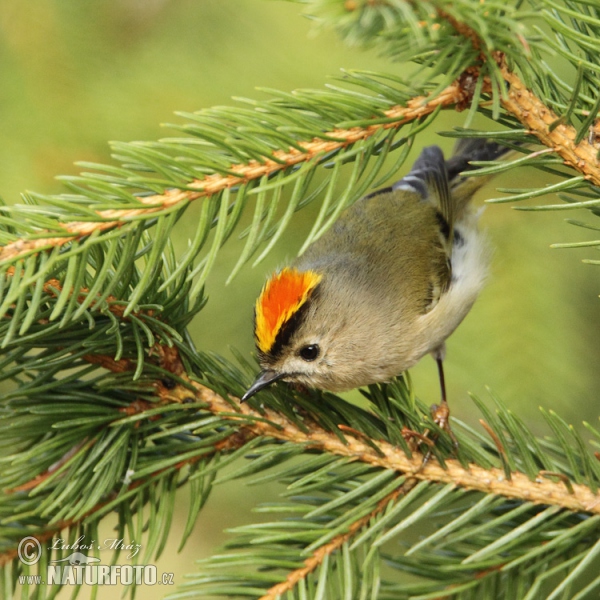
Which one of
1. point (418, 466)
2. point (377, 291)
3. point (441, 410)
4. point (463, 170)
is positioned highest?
point (463, 170)

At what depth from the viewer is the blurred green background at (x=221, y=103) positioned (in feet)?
4.58

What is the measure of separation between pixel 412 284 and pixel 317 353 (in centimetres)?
35

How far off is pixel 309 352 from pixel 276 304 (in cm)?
20

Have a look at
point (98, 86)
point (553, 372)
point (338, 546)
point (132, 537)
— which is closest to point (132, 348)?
point (132, 537)

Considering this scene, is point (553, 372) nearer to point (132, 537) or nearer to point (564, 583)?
point (564, 583)

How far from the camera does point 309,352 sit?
4.99ft

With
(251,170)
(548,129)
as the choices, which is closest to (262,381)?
(251,170)

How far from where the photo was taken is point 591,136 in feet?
2.65

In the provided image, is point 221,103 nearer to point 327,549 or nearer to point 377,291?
point 377,291

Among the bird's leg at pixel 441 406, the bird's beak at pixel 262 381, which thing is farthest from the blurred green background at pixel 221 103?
the bird's beak at pixel 262 381

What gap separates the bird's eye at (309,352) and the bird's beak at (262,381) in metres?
0.18

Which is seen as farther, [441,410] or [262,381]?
[441,410]

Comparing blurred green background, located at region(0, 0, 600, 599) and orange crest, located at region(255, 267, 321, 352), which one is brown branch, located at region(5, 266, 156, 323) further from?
blurred green background, located at region(0, 0, 600, 599)

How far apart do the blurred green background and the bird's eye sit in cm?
21
